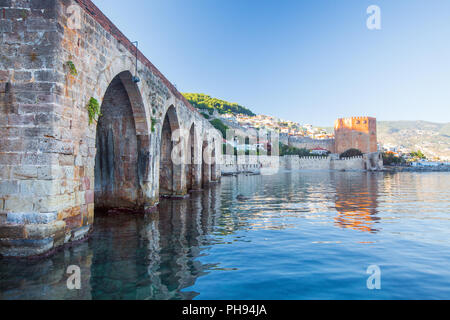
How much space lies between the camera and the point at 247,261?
16.7 ft

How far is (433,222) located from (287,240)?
503 centimetres

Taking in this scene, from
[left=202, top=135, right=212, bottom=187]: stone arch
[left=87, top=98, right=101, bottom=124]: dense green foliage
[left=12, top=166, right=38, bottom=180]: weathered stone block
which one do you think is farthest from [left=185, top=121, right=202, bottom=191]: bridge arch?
[left=12, top=166, right=38, bottom=180]: weathered stone block

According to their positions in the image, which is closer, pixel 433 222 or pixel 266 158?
pixel 433 222

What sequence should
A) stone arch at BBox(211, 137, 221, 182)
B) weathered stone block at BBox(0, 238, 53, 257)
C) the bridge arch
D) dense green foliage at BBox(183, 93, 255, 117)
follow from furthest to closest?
dense green foliage at BBox(183, 93, 255, 117) < stone arch at BBox(211, 137, 221, 182) < the bridge arch < weathered stone block at BBox(0, 238, 53, 257)

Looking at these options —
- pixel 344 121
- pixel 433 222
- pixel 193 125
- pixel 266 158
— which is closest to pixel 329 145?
pixel 344 121

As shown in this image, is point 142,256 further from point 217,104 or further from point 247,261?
point 217,104

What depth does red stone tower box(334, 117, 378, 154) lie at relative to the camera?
81.3 m

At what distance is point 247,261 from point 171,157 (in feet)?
31.3

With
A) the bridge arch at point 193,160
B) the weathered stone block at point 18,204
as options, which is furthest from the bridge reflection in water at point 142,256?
the bridge arch at point 193,160

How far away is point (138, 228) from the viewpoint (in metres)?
7.72

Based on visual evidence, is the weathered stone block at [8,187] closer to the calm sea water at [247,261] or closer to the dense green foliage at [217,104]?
the calm sea water at [247,261]

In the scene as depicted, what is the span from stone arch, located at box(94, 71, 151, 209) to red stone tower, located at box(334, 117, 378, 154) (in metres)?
81.4

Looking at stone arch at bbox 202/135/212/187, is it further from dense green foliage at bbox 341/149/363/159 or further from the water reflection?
dense green foliage at bbox 341/149/363/159
